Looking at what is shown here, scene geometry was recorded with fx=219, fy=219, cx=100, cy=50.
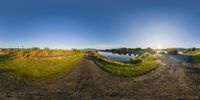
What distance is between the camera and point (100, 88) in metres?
23.1

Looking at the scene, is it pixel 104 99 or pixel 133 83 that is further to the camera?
pixel 133 83

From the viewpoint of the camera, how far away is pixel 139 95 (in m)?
20.0

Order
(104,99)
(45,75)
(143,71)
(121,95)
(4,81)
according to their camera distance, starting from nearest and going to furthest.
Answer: (104,99)
(121,95)
(4,81)
(45,75)
(143,71)

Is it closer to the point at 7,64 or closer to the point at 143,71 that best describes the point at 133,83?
the point at 143,71

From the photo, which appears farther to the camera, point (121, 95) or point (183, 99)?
point (121, 95)

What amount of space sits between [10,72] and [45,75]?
4.96 m

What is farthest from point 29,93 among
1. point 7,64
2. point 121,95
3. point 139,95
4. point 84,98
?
point 7,64

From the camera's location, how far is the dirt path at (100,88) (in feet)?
63.3

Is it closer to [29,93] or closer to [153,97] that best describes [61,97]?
[29,93]

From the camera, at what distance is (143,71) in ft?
112

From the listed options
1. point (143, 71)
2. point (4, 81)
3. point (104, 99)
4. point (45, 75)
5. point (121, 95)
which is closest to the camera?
point (104, 99)

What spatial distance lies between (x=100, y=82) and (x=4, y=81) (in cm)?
1105

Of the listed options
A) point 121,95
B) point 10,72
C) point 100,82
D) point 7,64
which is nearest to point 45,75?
point 10,72

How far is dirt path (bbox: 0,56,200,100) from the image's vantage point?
19.3m
